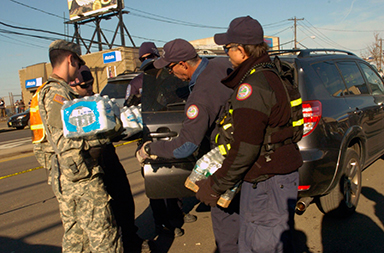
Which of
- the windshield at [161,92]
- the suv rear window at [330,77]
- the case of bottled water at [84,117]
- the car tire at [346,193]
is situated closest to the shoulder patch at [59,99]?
the case of bottled water at [84,117]

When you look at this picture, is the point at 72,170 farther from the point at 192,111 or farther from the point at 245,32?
the point at 245,32

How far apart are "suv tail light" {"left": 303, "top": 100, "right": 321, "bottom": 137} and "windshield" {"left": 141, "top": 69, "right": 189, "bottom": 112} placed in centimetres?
125

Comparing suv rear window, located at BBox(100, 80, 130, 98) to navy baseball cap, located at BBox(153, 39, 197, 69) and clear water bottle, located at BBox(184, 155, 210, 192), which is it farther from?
clear water bottle, located at BBox(184, 155, 210, 192)

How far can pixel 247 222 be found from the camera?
6.86 ft

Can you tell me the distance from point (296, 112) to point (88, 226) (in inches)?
66.5

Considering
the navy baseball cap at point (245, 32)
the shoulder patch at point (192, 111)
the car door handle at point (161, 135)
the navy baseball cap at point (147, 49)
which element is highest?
the navy baseball cap at point (147, 49)

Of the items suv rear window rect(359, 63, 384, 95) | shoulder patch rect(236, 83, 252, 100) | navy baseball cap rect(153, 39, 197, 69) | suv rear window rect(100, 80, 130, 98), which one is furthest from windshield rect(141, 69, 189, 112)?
suv rear window rect(100, 80, 130, 98)

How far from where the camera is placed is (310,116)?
3.15 m

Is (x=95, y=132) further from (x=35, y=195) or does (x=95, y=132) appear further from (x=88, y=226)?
(x=35, y=195)

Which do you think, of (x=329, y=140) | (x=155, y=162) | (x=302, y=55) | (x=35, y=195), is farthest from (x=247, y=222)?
(x=35, y=195)

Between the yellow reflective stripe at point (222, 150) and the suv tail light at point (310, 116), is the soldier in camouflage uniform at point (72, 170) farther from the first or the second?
the suv tail light at point (310, 116)

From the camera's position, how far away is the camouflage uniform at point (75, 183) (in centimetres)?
225

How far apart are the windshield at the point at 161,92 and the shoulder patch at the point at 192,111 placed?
1.00 m

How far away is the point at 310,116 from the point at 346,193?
3.72 ft
